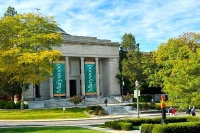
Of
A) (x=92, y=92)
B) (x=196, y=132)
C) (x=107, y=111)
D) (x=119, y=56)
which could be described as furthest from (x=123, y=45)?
(x=196, y=132)

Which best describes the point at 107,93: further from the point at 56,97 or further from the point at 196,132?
the point at 196,132

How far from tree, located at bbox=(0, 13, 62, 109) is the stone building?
1427 centimetres

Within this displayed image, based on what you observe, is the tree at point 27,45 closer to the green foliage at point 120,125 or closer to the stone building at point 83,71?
the stone building at point 83,71

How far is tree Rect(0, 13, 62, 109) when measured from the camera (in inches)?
1724

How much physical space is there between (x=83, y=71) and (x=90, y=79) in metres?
2.36

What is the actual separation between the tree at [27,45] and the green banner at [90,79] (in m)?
20.9

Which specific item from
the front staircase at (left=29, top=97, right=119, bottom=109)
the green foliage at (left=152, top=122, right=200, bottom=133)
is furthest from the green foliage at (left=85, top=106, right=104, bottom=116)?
the green foliage at (left=152, top=122, right=200, bottom=133)

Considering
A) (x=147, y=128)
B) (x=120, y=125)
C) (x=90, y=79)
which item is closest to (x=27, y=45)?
(x=90, y=79)

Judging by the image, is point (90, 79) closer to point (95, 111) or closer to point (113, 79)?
point (113, 79)

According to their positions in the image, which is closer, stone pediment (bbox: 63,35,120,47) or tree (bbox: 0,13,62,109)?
tree (bbox: 0,13,62,109)

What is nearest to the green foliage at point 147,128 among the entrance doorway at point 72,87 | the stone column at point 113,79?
the entrance doorway at point 72,87

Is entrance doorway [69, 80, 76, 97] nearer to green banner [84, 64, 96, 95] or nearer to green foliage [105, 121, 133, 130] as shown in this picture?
green banner [84, 64, 96, 95]

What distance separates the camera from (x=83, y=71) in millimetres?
67500

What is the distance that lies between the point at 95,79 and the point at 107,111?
22.5m
